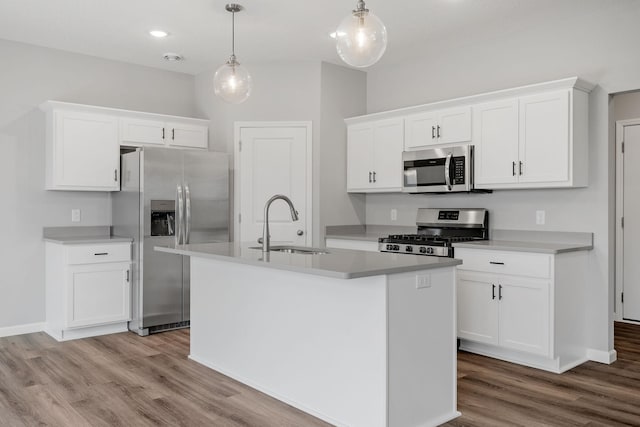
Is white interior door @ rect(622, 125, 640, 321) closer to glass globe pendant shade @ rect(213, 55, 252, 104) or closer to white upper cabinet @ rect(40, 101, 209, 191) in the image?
glass globe pendant shade @ rect(213, 55, 252, 104)

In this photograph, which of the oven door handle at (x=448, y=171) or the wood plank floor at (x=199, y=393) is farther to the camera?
the oven door handle at (x=448, y=171)

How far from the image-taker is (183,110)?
5965mm

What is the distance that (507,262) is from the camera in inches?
153

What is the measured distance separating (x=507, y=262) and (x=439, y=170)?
1106 mm

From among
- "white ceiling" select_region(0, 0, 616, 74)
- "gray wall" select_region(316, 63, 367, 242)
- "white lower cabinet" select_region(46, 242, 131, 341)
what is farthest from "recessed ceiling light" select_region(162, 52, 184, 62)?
"white lower cabinet" select_region(46, 242, 131, 341)

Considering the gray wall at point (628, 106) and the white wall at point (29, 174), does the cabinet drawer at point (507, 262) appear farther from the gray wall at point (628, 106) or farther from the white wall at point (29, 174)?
the white wall at point (29, 174)

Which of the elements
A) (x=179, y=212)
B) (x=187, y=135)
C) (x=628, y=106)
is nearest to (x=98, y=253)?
(x=179, y=212)

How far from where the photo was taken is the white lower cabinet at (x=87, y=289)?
15.0 feet

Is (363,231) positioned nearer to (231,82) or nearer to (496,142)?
(496,142)

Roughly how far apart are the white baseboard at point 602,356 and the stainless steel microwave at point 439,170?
159 cm

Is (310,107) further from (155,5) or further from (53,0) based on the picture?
(53,0)

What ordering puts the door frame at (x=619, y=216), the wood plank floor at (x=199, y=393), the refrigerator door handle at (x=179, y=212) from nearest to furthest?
the wood plank floor at (x=199, y=393), the refrigerator door handle at (x=179, y=212), the door frame at (x=619, y=216)

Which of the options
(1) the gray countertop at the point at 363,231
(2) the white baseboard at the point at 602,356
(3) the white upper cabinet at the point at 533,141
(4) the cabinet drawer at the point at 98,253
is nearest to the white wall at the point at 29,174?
(4) the cabinet drawer at the point at 98,253

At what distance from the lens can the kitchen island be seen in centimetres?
258
